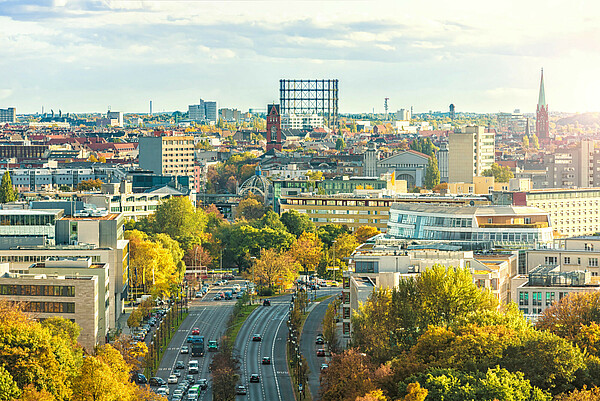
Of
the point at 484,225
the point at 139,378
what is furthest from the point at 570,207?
the point at 139,378

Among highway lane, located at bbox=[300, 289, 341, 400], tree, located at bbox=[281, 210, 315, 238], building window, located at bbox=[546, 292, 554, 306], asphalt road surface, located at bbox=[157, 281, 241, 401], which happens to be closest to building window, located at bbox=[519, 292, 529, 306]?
building window, located at bbox=[546, 292, 554, 306]

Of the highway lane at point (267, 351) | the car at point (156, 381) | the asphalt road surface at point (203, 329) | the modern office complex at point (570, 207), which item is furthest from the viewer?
the modern office complex at point (570, 207)

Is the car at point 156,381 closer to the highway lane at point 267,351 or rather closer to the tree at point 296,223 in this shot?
the highway lane at point 267,351

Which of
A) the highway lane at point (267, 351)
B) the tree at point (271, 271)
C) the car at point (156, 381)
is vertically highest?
the tree at point (271, 271)

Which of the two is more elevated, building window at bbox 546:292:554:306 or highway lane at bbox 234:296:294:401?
building window at bbox 546:292:554:306

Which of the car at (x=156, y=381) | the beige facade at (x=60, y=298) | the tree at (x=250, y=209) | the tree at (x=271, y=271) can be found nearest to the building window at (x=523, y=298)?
the car at (x=156, y=381)

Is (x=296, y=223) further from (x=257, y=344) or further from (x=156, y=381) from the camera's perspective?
(x=156, y=381)

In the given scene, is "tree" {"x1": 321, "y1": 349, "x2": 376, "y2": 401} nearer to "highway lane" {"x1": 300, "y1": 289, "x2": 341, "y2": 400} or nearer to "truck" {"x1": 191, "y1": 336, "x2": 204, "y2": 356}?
"highway lane" {"x1": 300, "y1": 289, "x2": 341, "y2": 400}
